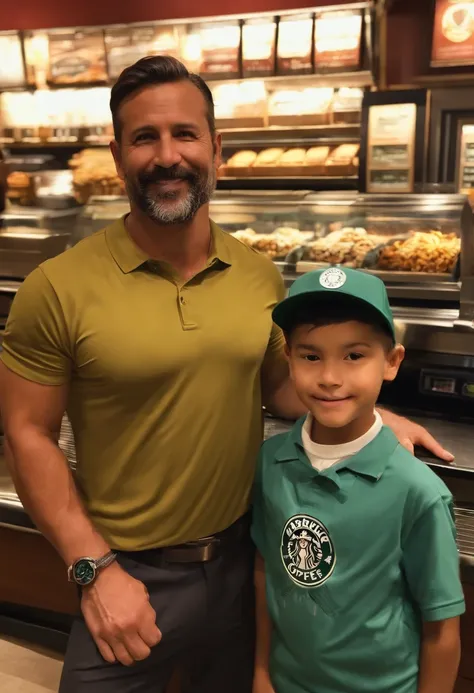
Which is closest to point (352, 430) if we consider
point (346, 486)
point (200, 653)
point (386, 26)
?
point (346, 486)

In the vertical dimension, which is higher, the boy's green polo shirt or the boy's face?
the boy's face

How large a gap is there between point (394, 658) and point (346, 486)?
1.01ft

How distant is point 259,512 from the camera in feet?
4.25

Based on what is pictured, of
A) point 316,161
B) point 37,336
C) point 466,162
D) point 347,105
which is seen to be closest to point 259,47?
point 347,105

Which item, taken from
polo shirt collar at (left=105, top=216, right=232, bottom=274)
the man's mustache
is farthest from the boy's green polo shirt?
the man's mustache

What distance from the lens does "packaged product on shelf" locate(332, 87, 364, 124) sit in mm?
3576

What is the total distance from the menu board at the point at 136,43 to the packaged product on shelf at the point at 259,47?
0.43 meters

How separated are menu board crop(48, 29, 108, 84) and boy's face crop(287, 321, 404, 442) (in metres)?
3.44

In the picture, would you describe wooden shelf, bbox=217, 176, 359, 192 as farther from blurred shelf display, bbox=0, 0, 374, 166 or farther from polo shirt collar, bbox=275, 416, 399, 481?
polo shirt collar, bbox=275, 416, 399, 481

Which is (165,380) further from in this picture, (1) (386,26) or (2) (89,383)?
(1) (386,26)

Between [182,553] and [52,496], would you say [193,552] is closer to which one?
[182,553]

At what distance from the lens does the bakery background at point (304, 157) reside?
182 centimetres

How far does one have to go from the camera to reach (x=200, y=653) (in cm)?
144

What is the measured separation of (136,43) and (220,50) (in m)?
0.54
